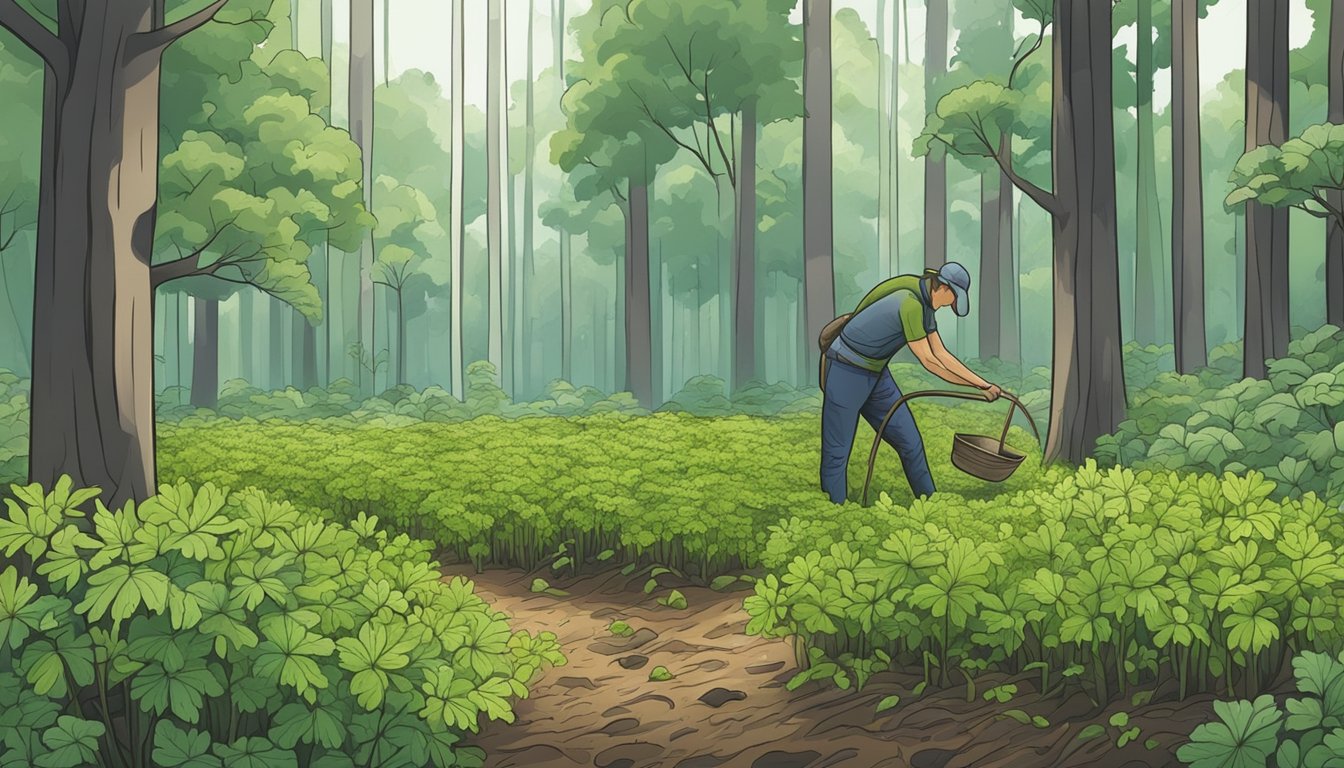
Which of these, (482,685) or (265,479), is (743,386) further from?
(482,685)

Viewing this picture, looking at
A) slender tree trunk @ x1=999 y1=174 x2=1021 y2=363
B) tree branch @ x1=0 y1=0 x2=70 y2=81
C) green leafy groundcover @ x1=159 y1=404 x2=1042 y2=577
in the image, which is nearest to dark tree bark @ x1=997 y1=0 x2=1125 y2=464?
green leafy groundcover @ x1=159 y1=404 x2=1042 y2=577

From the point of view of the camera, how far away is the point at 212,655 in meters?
2.96

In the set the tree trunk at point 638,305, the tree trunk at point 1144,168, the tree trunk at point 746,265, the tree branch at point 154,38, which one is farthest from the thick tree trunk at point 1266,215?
the tree branch at point 154,38

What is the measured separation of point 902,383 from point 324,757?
10.5 meters

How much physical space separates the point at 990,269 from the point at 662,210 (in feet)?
25.2

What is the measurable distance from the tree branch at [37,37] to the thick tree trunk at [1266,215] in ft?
28.5

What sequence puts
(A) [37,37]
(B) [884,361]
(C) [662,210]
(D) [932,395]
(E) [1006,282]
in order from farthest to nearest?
(C) [662,210], (E) [1006,282], (B) [884,361], (D) [932,395], (A) [37,37]

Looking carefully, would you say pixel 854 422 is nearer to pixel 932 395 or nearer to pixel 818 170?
pixel 932 395

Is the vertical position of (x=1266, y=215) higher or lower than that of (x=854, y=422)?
higher

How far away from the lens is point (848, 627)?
375 centimetres

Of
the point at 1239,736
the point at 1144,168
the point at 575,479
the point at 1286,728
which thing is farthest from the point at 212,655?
the point at 1144,168

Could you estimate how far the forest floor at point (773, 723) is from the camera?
3262mm

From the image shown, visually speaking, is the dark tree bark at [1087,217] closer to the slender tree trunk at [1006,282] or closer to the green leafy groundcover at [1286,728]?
the green leafy groundcover at [1286,728]

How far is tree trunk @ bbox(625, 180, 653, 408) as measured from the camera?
1432 cm
